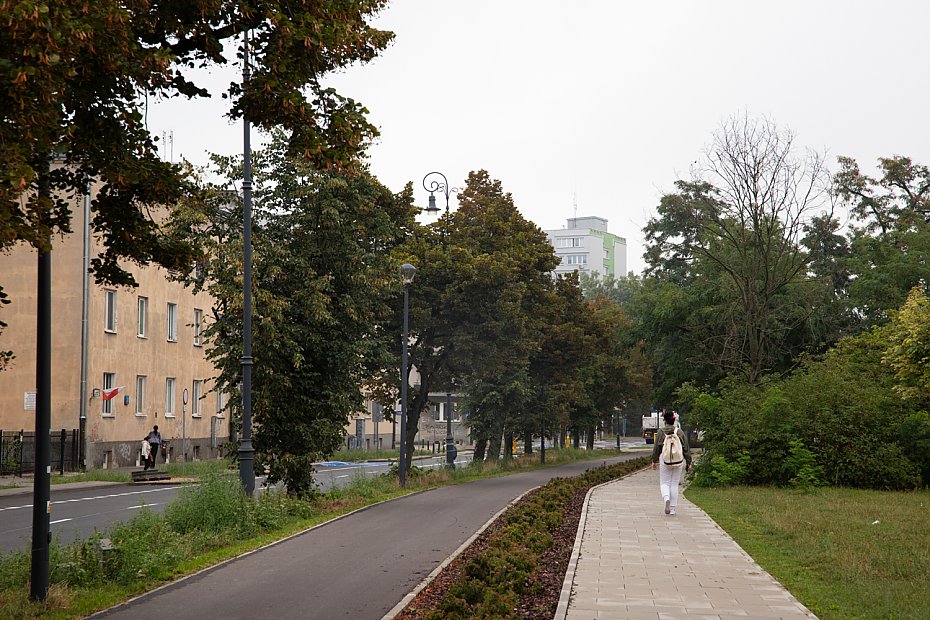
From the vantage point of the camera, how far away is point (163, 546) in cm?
1309

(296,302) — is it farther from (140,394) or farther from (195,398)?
(195,398)

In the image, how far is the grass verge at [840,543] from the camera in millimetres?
9664

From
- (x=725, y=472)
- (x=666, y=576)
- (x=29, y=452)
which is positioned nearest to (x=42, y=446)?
(x=666, y=576)

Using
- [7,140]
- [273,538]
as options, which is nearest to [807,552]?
[273,538]

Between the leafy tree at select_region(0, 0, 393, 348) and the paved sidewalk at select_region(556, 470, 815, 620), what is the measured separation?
16.1 feet

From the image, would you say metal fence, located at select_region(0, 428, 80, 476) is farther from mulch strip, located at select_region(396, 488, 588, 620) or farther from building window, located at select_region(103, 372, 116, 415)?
mulch strip, located at select_region(396, 488, 588, 620)

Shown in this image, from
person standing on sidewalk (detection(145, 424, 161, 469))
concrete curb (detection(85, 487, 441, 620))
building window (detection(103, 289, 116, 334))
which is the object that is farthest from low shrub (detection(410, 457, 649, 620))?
building window (detection(103, 289, 116, 334))

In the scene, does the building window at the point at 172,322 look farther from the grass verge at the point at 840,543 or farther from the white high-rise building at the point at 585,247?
the white high-rise building at the point at 585,247

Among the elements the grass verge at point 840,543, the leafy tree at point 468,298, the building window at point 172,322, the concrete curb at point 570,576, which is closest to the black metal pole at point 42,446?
the concrete curb at point 570,576

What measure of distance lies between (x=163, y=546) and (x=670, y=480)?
9.40 meters

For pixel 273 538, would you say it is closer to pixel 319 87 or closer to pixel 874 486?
pixel 319 87

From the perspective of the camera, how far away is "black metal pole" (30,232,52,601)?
984 centimetres

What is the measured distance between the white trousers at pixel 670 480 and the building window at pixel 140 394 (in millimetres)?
30182

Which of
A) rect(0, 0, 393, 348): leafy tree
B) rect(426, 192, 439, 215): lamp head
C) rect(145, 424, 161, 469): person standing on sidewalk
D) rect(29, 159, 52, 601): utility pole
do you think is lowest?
rect(145, 424, 161, 469): person standing on sidewalk
